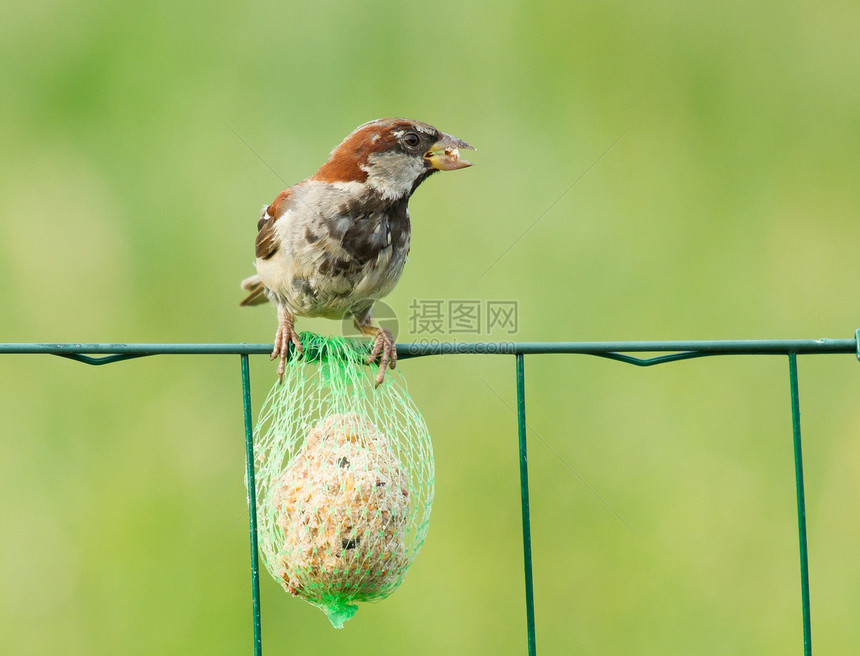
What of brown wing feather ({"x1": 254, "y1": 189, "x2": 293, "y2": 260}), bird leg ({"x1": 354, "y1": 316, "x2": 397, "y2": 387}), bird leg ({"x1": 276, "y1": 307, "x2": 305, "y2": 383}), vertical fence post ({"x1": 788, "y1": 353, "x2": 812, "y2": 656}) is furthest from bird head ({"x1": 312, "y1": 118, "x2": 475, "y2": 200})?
vertical fence post ({"x1": 788, "y1": 353, "x2": 812, "y2": 656})

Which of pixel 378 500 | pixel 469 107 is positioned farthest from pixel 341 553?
pixel 469 107

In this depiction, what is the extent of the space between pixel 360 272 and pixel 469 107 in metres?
1.46

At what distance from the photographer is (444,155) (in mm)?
2506

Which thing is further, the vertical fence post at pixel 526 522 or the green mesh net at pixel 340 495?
the green mesh net at pixel 340 495

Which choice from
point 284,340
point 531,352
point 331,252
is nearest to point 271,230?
point 331,252

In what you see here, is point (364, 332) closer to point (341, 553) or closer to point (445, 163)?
point (445, 163)

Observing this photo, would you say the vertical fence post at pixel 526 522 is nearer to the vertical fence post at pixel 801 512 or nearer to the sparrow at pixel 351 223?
the vertical fence post at pixel 801 512

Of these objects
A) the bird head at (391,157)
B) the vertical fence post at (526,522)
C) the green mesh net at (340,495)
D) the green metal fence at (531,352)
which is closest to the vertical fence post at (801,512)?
the green metal fence at (531,352)

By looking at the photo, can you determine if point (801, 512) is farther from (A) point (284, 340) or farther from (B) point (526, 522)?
(A) point (284, 340)

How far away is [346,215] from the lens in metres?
2.42

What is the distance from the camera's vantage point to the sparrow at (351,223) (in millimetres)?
2414

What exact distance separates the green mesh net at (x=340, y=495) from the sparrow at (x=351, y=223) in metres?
0.44

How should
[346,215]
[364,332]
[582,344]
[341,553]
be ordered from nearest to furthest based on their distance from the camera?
1. [582,344]
2. [341,553]
3. [346,215]
4. [364,332]

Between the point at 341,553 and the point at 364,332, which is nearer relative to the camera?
the point at 341,553
